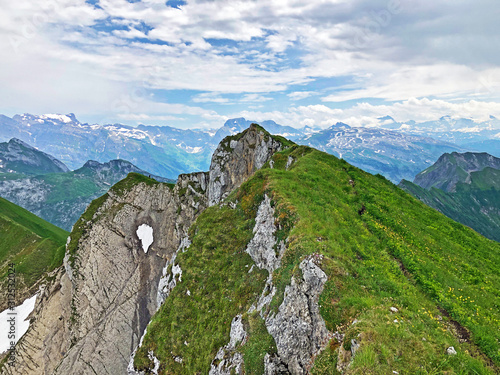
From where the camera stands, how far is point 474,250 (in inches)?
1144

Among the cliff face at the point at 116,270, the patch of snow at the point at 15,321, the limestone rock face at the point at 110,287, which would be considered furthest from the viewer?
the patch of snow at the point at 15,321

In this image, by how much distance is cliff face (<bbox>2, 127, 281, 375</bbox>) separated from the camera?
66.3 meters

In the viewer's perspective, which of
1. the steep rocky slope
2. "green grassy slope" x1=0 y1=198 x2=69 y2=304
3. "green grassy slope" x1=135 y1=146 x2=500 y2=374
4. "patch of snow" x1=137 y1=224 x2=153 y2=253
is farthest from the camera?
"green grassy slope" x1=0 y1=198 x2=69 y2=304

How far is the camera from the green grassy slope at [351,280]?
12.4 m

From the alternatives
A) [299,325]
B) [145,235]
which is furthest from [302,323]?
[145,235]

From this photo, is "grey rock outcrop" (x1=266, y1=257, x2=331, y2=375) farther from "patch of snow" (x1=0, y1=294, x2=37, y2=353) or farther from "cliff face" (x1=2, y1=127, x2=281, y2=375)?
"patch of snow" (x1=0, y1=294, x2=37, y2=353)

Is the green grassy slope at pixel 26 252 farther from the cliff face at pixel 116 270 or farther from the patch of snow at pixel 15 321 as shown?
the cliff face at pixel 116 270

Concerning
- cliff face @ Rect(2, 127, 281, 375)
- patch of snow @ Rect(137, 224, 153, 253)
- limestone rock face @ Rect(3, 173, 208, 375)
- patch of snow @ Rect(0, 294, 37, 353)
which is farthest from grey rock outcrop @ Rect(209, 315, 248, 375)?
patch of snow @ Rect(0, 294, 37, 353)

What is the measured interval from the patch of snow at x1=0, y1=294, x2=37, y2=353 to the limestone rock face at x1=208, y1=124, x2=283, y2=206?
66.5 m

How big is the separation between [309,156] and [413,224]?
56.3 feet

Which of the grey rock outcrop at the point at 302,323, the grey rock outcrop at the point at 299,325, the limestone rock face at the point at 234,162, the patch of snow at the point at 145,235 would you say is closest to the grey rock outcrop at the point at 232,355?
the grey rock outcrop at the point at 299,325

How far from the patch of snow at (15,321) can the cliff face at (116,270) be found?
634cm

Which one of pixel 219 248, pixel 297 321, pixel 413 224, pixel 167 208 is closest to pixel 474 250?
pixel 413 224

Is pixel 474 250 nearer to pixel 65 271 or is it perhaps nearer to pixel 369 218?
pixel 369 218
